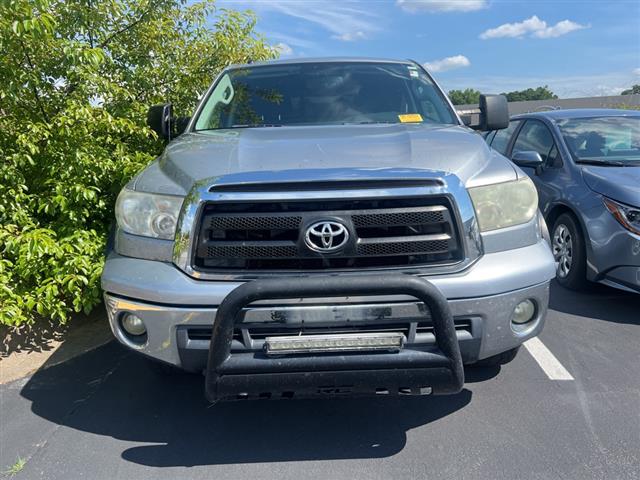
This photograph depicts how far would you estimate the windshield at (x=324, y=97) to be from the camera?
12.3 feet

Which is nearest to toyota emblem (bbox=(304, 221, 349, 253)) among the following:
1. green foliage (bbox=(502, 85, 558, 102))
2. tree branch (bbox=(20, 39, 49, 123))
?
tree branch (bbox=(20, 39, 49, 123))

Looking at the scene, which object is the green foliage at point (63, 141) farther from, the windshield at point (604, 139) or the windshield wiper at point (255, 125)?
the windshield at point (604, 139)

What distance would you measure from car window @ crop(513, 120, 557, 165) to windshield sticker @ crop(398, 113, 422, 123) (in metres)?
2.49

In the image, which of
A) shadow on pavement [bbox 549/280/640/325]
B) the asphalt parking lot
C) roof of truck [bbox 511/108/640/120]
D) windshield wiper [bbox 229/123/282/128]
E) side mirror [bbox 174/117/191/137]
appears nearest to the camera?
the asphalt parking lot

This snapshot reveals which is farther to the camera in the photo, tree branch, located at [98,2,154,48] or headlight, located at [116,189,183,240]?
tree branch, located at [98,2,154,48]

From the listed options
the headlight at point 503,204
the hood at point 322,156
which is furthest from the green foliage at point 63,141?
the headlight at point 503,204

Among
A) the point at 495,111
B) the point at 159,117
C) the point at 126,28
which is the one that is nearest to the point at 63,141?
the point at 159,117

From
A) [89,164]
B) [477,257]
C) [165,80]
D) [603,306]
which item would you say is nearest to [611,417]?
[477,257]

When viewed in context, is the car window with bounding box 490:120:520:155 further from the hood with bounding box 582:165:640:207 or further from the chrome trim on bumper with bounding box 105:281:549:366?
the chrome trim on bumper with bounding box 105:281:549:366

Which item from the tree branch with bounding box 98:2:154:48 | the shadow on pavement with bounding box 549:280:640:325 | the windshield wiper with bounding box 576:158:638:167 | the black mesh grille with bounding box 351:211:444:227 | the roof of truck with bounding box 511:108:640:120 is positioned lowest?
the shadow on pavement with bounding box 549:280:640:325

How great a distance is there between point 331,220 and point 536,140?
179 inches

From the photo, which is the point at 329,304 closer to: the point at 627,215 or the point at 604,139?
the point at 627,215

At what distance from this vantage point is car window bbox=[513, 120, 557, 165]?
5.73 metres

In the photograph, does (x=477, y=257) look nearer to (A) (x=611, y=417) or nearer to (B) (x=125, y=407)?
(A) (x=611, y=417)
